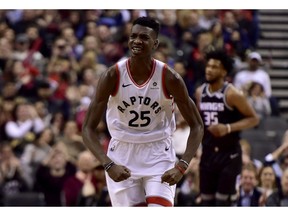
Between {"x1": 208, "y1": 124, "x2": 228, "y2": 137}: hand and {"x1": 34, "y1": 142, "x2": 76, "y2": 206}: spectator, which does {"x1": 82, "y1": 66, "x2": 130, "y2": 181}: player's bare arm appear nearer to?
{"x1": 208, "y1": 124, "x2": 228, "y2": 137}: hand

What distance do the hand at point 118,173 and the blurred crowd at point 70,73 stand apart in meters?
4.21

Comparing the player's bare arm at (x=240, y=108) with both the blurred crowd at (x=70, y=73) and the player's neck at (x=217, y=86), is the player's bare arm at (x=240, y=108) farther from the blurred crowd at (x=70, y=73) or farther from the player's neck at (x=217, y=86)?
the blurred crowd at (x=70, y=73)

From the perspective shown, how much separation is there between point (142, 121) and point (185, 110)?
0.36 meters

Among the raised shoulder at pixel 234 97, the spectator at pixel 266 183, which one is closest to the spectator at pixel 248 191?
the spectator at pixel 266 183

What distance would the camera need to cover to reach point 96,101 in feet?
25.1

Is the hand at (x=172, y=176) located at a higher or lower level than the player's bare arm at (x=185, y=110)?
lower

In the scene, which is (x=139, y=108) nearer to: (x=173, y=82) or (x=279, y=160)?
(x=173, y=82)

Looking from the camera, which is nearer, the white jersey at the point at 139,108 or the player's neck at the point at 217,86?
the white jersey at the point at 139,108

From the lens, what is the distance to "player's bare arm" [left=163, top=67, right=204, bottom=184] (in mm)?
7641

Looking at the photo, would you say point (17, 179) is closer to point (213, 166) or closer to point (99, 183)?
point (99, 183)

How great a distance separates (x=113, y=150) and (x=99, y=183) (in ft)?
14.0

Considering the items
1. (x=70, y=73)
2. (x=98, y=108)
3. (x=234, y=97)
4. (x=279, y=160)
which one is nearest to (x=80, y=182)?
(x=279, y=160)

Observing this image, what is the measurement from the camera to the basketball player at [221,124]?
33.6ft

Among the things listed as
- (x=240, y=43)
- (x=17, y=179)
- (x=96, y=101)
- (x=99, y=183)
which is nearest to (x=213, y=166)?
(x=99, y=183)
